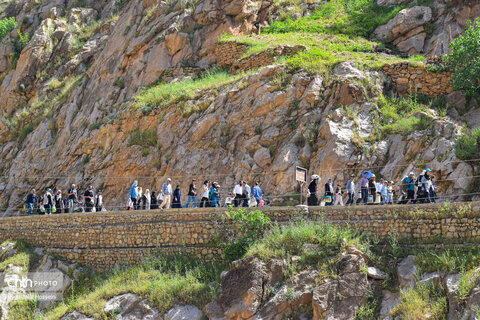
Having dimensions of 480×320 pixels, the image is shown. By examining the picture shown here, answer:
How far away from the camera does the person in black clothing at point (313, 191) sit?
726 inches

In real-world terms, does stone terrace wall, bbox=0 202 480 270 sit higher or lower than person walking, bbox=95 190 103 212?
lower

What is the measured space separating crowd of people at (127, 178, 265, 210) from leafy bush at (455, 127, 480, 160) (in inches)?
274

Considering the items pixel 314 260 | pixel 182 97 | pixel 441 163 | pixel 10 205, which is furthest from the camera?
pixel 10 205

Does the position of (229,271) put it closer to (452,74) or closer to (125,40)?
(452,74)

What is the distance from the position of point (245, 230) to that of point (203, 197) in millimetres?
3115

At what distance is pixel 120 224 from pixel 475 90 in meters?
14.5

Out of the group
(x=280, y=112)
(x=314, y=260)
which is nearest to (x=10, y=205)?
(x=280, y=112)

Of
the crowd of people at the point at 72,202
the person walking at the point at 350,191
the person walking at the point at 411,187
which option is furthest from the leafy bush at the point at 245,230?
the crowd of people at the point at 72,202

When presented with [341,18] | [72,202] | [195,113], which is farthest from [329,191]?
[341,18]

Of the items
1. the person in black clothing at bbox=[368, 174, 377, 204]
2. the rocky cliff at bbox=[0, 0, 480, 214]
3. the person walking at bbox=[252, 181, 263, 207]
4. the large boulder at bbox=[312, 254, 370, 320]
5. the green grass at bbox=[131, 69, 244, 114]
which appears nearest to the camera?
the large boulder at bbox=[312, 254, 370, 320]

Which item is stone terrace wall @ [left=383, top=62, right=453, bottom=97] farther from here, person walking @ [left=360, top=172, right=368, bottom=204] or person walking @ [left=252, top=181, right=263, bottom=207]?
person walking @ [left=252, top=181, right=263, bottom=207]

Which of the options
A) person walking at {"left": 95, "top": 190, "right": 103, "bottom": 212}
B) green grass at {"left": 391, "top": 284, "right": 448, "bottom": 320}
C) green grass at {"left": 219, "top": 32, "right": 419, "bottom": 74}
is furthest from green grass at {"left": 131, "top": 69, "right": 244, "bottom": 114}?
green grass at {"left": 391, "top": 284, "right": 448, "bottom": 320}

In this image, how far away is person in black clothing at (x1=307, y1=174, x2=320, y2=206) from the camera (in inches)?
726

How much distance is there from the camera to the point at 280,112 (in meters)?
22.7
